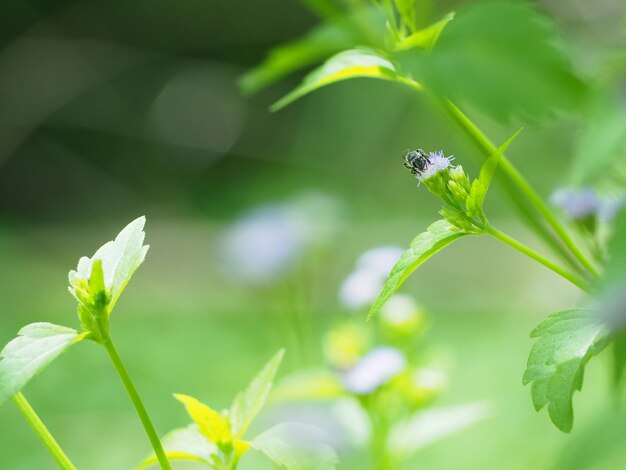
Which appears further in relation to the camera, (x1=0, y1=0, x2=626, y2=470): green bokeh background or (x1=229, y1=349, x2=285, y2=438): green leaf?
(x1=0, y1=0, x2=626, y2=470): green bokeh background

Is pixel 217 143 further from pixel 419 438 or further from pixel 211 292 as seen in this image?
pixel 419 438

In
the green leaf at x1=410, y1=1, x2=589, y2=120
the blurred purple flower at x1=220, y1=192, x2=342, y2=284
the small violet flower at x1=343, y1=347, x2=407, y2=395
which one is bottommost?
the small violet flower at x1=343, y1=347, x2=407, y2=395

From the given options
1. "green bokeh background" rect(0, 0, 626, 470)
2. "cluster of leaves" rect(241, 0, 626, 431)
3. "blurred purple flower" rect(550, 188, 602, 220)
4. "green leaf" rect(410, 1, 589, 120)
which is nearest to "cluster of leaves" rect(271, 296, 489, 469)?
"blurred purple flower" rect(550, 188, 602, 220)

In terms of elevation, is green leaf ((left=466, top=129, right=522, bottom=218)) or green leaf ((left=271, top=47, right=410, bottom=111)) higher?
green leaf ((left=271, top=47, right=410, bottom=111))

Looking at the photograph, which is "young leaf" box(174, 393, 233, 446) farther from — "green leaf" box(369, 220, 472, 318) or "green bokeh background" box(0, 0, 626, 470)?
"green bokeh background" box(0, 0, 626, 470)

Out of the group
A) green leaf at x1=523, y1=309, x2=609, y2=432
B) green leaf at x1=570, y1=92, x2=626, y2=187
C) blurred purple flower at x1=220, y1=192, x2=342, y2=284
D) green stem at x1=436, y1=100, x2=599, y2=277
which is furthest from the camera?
blurred purple flower at x1=220, y1=192, x2=342, y2=284

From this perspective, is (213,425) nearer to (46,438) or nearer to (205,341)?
(46,438)

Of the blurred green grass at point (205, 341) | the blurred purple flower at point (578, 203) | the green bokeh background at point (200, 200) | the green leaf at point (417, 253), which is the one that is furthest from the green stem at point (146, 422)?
the green bokeh background at point (200, 200)

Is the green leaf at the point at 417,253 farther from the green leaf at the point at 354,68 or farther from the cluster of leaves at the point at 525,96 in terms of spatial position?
the green leaf at the point at 354,68
